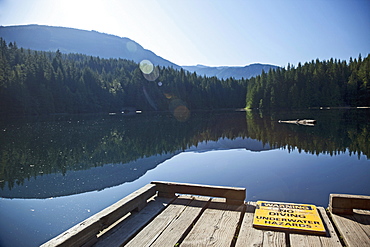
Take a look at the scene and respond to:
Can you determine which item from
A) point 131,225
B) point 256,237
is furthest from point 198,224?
point 131,225

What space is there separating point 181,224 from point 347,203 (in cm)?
249

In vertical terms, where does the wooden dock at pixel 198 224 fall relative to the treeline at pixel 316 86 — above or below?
below

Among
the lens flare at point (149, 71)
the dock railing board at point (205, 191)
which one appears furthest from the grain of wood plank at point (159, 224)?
the lens flare at point (149, 71)

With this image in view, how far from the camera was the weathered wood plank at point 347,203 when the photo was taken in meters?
4.36

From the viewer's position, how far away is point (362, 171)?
11.1 m

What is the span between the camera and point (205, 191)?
5.35m

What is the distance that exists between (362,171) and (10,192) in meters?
12.5

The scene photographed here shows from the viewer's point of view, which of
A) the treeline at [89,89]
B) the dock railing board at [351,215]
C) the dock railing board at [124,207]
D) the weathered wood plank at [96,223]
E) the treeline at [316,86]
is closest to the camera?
the weathered wood plank at [96,223]

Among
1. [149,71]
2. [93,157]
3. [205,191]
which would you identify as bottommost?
[93,157]

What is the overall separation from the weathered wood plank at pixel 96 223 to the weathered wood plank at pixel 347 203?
2.99 meters

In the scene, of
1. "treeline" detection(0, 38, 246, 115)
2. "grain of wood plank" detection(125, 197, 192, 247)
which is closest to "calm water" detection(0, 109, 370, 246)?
"grain of wood plank" detection(125, 197, 192, 247)

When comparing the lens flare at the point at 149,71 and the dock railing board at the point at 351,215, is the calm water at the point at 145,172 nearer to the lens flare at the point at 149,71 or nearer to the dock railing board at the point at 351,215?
the dock railing board at the point at 351,215

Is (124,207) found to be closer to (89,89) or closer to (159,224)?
(159,224)

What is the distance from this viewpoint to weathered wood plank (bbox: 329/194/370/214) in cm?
436
